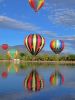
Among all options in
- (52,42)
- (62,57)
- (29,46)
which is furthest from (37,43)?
(62,57)

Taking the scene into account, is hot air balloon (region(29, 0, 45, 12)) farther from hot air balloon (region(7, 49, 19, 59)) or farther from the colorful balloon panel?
hot air balloon (region(7, 49, 19, 59))

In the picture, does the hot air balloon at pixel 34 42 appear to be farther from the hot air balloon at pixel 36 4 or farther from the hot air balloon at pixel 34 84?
the hot air balloon at pixel 34 84

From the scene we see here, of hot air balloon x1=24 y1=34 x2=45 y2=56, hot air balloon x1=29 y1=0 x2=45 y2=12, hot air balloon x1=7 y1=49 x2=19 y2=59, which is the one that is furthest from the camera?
hot air balloon x1=7 y1=49 x2=19 y2=59

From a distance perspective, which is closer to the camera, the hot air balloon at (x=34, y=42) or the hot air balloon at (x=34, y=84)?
the hot air balloon at (x=34, y=84)

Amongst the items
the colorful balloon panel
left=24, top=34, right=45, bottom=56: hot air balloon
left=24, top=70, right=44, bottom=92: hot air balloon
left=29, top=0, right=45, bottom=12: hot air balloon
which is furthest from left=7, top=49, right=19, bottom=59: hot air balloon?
left=24, top=70, right=44, bottom=92: hot air balloon

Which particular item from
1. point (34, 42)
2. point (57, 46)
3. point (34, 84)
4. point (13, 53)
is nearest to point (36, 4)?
point (34, 42)

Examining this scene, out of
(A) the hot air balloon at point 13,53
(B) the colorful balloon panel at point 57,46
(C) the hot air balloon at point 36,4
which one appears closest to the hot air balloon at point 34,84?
(C) the hot air balloon at point 36,4

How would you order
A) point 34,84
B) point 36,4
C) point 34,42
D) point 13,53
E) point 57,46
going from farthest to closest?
point 13,53 < point 57,46 < point 34,42 < point 36,4 < point 34,84

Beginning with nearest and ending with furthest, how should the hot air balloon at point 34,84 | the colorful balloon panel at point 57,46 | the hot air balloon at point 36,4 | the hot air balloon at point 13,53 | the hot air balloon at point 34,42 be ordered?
the hot air balloon at point 34,84 < the hot air balloon at point 36,4 < the hot air balloon at point 34,42 < the colorful balloon panel at point 57,46 < the hot air balloon at point 13,53

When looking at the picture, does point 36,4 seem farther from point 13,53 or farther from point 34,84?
point 13,53

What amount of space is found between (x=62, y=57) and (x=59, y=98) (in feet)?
369

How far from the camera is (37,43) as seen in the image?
78.2m

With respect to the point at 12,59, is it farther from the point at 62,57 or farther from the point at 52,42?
the point at 52,42

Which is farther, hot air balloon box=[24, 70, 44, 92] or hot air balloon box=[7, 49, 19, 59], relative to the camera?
hot air balloon box=[7, 49, 19, 59]
